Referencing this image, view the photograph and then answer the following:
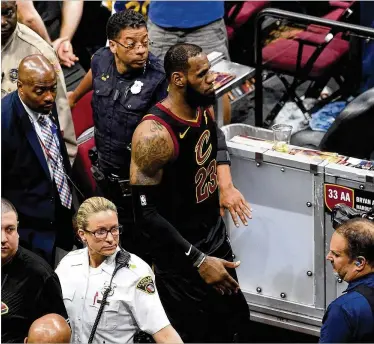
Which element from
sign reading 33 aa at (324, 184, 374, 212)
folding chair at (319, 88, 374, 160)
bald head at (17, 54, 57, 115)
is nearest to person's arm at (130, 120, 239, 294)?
bald head at (17, 54, 57, 115)

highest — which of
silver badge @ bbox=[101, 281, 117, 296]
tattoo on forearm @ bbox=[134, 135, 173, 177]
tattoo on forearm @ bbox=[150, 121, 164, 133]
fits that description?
tattoo on forearm @ bbox=[150, 121, 164, 133]

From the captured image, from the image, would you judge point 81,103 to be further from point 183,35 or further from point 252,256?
point 252,256

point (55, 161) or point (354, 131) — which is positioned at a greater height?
point (55, 161)

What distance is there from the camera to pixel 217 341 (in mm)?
6535

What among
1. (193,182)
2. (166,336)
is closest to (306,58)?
(193,182)

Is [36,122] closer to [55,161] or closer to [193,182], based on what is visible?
[55,161]

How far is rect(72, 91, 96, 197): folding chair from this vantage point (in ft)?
23.6

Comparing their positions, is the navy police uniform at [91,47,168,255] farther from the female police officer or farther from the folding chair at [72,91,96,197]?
the female police officer

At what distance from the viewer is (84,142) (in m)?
7.37

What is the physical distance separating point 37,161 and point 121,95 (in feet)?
2.06

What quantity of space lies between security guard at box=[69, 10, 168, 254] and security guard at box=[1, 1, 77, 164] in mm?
253

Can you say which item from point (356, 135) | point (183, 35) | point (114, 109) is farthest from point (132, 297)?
point (183, 35)

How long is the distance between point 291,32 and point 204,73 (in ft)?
8.59

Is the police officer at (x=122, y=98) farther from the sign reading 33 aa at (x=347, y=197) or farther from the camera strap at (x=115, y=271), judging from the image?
the camera strap at (x=115, y=271)
